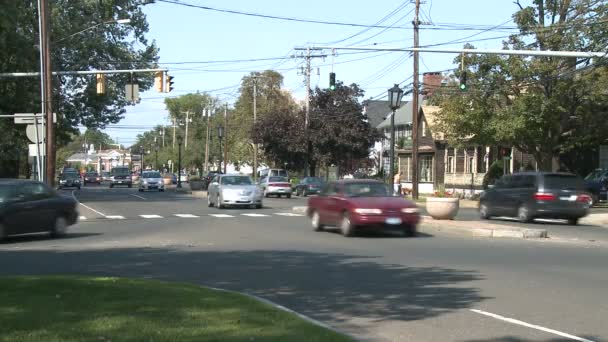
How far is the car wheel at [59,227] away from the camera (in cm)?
1945

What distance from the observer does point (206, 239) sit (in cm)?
1900

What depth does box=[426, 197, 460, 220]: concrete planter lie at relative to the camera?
2422cm

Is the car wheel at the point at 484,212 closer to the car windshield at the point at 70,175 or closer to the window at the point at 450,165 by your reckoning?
the window at the point at 450,165

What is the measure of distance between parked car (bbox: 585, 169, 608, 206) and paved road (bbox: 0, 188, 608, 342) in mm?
21281

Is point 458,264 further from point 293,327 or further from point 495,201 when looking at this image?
point 495,201

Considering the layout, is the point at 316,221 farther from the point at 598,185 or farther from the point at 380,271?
the point at 598,185

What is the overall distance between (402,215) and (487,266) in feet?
18.4

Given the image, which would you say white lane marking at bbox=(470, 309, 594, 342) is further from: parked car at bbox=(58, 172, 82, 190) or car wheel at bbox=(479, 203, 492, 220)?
parked car at bbox=(58, 172, 82, 190)

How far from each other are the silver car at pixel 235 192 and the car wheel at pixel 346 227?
1377 cm

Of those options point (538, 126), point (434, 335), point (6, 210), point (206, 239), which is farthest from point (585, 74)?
point (434, 335)

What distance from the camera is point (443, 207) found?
955 inches

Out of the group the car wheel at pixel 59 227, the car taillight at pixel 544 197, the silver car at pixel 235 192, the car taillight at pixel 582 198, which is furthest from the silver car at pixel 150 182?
the car taillight at pixel 582 198

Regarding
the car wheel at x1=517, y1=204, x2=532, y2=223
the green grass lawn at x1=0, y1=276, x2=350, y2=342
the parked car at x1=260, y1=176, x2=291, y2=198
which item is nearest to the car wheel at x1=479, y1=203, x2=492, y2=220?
the car wheel at x1=517, y1=204, x2=532, y2=223

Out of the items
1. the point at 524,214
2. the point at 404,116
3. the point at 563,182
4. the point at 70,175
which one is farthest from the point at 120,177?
the point at 563,182
